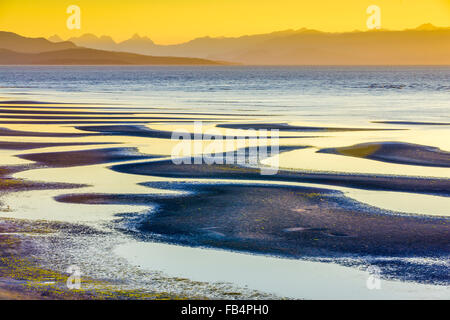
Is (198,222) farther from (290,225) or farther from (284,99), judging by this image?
(284,99)

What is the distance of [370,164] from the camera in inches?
763

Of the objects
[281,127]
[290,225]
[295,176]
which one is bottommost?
[290,225]

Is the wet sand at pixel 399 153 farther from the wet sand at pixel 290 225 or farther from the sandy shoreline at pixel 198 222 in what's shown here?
the wet sand at pixel 290 225

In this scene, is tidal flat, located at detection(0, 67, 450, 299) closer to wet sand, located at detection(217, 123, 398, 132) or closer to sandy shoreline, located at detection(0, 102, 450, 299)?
sandy shoreline, located at detection(0, 102, 450, 299)

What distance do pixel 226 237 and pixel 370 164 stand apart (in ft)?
29.2

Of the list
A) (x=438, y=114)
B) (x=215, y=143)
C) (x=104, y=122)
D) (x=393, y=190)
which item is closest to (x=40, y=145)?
(x=215, y=143)

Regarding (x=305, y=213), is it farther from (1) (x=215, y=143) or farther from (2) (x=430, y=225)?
(1) (x=215, y=143)

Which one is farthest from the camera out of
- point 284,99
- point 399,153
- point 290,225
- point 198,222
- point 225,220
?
point 284,99

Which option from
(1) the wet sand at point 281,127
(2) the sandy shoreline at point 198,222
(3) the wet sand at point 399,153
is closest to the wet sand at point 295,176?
(2) the sandy shoreline at point 198,222

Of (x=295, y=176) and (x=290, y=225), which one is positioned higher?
(x=295, y=176)

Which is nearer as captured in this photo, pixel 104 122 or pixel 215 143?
pixel 215 143

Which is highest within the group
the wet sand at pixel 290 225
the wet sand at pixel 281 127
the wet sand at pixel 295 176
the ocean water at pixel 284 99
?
the ocean water at pixel 284 99

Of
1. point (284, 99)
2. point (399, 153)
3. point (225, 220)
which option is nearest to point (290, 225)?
point (225, 220)
